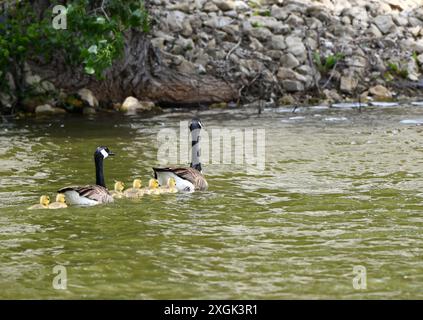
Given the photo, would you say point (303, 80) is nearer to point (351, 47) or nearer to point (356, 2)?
point (351, 47)

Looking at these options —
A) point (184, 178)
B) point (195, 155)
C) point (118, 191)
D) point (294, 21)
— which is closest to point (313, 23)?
→ point (294, 21)

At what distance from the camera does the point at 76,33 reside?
20562mm

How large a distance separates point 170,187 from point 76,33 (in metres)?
9.85

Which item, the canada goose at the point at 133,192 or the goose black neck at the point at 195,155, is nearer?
the canada goose at the point at 133,192

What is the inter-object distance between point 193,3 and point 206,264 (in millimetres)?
19742

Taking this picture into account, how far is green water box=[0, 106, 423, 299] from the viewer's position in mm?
7762

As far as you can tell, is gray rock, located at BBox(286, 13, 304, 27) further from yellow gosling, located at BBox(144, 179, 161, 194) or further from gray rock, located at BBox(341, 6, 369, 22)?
yellow gosling, located at BBox(144, 179, 161, 194)

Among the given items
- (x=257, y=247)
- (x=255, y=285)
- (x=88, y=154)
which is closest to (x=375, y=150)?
(x=88, y=154)

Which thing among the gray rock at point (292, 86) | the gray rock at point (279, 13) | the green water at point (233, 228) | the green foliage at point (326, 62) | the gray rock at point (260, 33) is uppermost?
the gray rock at point (279, 13)

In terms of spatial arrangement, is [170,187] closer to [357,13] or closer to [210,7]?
[210,7]

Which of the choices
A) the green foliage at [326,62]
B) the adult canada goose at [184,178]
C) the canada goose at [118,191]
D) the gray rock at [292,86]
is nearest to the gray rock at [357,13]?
the green foliage at [326,62]

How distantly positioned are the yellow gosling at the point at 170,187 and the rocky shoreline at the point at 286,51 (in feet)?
35.7

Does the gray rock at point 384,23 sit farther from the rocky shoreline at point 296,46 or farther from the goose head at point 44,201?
the goose head at point 44,201

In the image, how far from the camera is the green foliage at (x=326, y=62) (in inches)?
979
